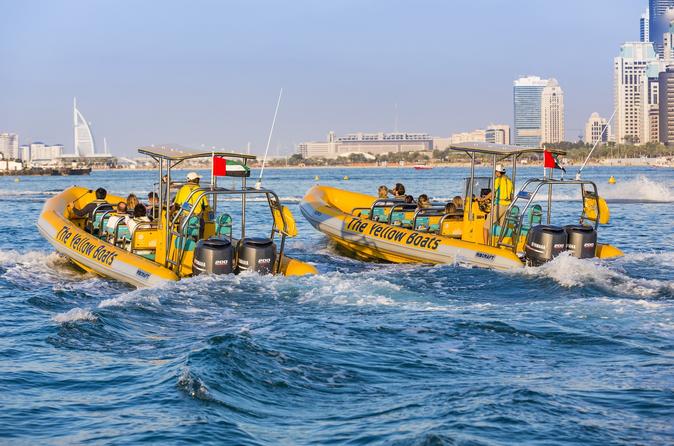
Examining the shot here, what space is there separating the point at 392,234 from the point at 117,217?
182 inches

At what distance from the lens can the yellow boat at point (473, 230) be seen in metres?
14.0

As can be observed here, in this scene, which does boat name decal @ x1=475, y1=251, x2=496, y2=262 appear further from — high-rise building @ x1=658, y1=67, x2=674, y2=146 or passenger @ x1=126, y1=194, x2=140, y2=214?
high-rise building @ x1=658, y1=67, x2=674, y2=146

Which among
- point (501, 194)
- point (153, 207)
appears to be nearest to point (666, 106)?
point (501, 194)

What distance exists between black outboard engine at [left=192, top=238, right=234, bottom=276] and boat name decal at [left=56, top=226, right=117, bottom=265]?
155cm

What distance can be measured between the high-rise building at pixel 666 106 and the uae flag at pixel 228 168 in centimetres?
19011

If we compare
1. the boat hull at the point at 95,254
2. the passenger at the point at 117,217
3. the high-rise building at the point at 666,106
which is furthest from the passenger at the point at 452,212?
the high-rise building at the point at 666,106

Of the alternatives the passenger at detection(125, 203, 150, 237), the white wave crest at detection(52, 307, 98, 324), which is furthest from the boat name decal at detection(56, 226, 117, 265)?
the white wave crest at detection(52, 307, 98, 324)

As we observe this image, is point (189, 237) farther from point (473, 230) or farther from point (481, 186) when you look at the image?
point (481, 186)

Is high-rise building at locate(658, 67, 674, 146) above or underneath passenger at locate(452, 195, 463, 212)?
above

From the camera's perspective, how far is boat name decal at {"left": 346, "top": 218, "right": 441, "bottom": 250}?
618 inches

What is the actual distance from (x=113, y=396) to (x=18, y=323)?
3735mm

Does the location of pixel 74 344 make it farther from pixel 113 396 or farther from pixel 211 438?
pixel 211 438

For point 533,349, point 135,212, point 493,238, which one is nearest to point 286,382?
point 533,349

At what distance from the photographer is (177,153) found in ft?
42.3
